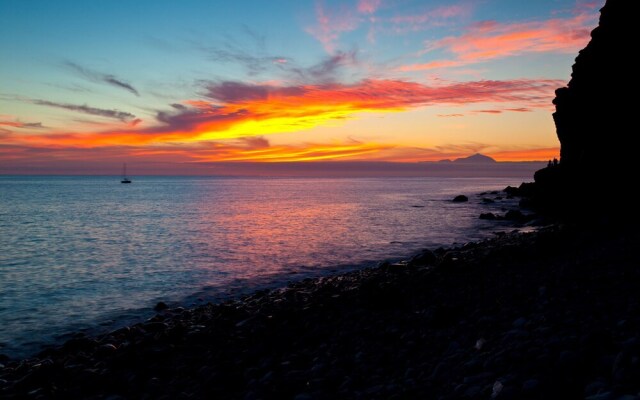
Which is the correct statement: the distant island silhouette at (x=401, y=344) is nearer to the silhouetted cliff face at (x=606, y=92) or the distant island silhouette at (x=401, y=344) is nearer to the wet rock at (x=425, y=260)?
the wet rock at (x=425, y=260)

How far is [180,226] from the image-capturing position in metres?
53.2

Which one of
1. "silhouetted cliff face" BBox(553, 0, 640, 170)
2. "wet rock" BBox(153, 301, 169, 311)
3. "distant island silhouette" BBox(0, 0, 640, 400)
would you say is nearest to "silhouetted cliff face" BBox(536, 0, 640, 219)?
"silhouetted cliff face" BBox(553, 0, 640, 170)

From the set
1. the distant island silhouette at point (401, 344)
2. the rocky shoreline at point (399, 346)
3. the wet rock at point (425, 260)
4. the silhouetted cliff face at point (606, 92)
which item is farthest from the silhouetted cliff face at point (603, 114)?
the rocky shoreline at point (399, 346)

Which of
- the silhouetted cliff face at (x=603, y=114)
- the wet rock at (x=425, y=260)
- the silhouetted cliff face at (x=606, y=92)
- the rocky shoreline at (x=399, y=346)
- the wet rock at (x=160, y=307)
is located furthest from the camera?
the silhouetted cliff face at (x=606, y=92)

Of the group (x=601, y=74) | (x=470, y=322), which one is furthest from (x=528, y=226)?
(x=470, y=322)

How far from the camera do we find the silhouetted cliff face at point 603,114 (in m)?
35.0

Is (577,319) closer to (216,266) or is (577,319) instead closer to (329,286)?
(329,286)

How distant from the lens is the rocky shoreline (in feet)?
21.8

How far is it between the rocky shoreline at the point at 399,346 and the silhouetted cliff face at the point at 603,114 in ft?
81.7

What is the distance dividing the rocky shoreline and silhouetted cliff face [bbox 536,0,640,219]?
81.7 feet

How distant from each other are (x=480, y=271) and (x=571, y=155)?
3894 cm

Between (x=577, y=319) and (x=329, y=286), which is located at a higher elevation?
(x=577, y=319)

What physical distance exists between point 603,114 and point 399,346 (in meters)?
38.8

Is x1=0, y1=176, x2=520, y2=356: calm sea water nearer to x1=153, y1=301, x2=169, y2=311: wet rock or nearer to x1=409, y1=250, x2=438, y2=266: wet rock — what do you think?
x1=153, y1=301, x2=169, y2=311: wet rock
